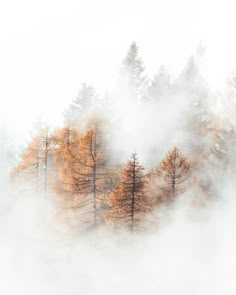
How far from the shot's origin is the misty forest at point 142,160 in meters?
29.8

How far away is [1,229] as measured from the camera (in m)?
46.5

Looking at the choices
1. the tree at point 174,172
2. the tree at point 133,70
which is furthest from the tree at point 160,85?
the tree at point 174,172

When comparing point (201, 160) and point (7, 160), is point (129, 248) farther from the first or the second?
point (7, 160)

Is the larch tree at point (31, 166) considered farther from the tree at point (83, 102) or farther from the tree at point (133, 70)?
the tree at point (133, 70)

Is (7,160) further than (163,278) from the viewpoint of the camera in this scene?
Yes

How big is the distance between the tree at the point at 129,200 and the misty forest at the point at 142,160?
0.21ft

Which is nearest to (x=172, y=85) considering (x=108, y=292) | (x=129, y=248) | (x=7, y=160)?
(x=129, y=248)

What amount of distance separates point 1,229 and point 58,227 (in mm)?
15728

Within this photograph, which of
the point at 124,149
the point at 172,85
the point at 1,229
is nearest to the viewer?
the point at 124,149

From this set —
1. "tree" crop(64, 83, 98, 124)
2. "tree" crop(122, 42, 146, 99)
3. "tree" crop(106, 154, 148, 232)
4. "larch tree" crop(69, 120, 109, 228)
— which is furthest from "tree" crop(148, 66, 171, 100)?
"tree" crop(106, 154, 148, 232)

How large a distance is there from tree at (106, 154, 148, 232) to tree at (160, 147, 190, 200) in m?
1.59

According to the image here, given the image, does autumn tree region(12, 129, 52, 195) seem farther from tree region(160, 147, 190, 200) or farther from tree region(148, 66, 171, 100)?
tree region(160, 147, 190, 200)

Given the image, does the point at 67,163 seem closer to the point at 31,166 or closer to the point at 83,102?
the point at 31,166

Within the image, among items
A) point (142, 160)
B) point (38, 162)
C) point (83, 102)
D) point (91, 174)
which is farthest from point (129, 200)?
point (83, 102)
